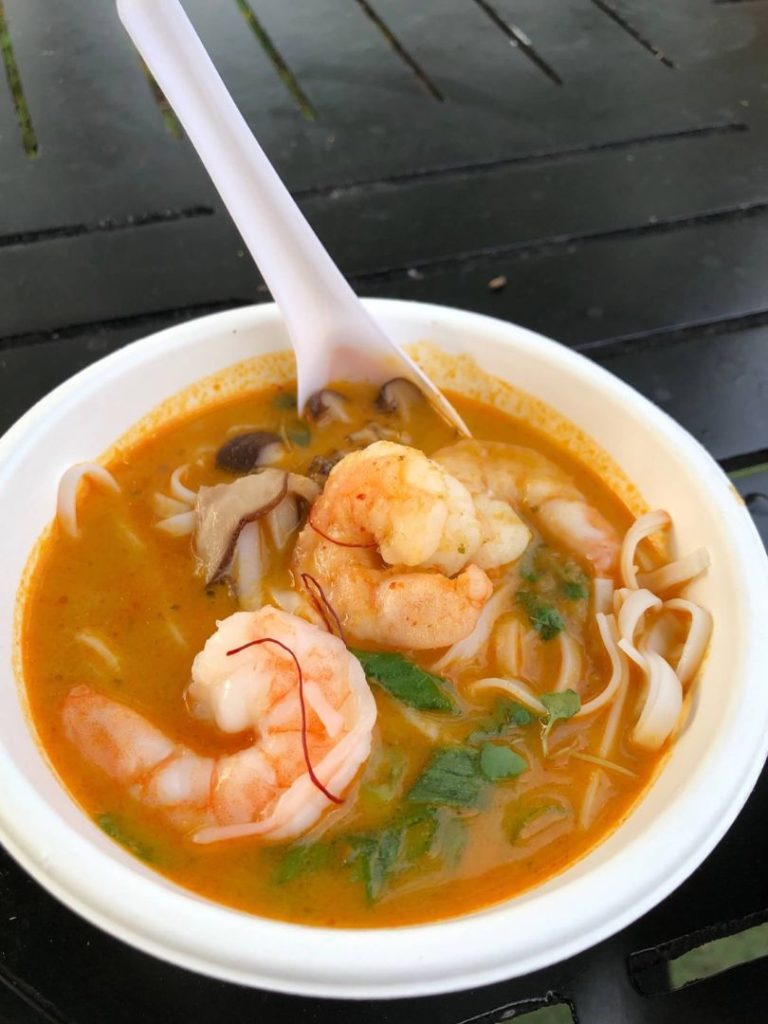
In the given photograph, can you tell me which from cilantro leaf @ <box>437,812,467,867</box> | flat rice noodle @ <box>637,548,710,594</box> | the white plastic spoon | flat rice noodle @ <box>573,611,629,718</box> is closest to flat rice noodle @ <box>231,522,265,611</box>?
the white plastic spoon

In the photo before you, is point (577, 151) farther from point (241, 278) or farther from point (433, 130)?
point (241, 278)

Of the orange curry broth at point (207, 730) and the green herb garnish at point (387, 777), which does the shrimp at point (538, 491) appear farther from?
the green herb garnish at point (387, 777)

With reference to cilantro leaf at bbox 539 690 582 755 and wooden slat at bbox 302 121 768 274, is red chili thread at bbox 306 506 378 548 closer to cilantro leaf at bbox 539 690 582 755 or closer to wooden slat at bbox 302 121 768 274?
cilantro leaf at bbox 539 690 582 755

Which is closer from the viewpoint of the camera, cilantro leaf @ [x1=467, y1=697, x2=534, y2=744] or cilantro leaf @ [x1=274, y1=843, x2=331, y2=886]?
cilantro leaf @ [x1=274, y1=843, x2=331, y2=886]

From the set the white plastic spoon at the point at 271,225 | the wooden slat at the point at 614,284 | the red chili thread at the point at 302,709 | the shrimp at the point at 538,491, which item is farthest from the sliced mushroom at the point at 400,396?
the red chili thread at the point at 302,709

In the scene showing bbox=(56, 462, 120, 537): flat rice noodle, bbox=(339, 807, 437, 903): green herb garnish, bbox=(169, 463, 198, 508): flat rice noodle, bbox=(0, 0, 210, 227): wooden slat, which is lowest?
bbox=(339, 807, 437, 903): green herb garnish

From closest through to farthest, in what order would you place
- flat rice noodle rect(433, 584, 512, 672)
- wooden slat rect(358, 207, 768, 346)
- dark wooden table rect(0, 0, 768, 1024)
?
flat rice noodle rect(433, 584, 512, 672)
dark wooden table rect(0, 0, 768, 1024)
wooden slat rect(358, 207, 768, 346)

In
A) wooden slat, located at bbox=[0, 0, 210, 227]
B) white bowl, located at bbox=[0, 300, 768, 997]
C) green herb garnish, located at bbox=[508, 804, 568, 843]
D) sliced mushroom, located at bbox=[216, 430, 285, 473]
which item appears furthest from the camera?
wooden slat, located at bbox=[0, 0, 210, 227]
